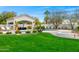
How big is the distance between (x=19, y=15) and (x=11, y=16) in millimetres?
88

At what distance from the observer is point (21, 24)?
4.34 m

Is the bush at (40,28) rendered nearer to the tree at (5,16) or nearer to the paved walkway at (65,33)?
the paved walkway at (65,33)

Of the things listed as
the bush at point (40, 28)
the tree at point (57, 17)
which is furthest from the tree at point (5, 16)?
the tree at point (57, 17)

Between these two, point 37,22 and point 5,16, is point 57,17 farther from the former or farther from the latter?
point 5,16

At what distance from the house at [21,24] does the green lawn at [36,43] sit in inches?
3.0

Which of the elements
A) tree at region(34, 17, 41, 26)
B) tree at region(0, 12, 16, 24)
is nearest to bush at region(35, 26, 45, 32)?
tree at region(34, 17, 41, 26)

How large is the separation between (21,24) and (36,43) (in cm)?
27

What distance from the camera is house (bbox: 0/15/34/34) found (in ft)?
14.2

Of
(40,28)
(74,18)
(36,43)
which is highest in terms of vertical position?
(74,18)

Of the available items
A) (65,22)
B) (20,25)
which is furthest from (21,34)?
(65,22)

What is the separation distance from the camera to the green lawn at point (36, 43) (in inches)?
169

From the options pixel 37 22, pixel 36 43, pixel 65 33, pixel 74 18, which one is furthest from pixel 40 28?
pixel 74 18

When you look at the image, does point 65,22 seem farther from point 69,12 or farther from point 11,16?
point 11,16

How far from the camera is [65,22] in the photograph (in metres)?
4.34
